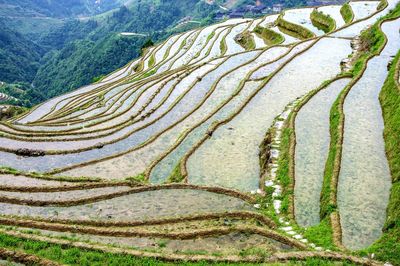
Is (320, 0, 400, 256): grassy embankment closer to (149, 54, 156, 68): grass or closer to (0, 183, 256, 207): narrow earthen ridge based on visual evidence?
(0, 183, 256, 207): narrow earthen ridge

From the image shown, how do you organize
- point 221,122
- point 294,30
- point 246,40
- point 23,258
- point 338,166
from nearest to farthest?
point 23,258
point 338,166
point 221,122
point 294,30
point 246,40

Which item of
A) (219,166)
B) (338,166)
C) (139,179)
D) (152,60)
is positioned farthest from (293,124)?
(152,60)

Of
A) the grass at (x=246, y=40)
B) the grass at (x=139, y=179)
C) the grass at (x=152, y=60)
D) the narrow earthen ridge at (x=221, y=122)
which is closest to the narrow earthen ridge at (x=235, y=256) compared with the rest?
the grass at (x=139, y=179)

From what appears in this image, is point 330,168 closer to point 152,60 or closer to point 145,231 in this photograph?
point 145,231

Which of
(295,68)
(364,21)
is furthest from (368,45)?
(364,21)

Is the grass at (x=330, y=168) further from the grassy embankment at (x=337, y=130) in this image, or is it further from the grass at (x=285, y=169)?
the grass at (x=285, y=169)

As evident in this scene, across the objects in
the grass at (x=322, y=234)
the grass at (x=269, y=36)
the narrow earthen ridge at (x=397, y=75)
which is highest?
the grass at (x=269, y=36)

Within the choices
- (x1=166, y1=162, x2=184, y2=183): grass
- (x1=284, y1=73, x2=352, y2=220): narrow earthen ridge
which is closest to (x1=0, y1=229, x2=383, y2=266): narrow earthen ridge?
(x1=284, y1=73, x2=352, y2=220): narrow earthen ridge
